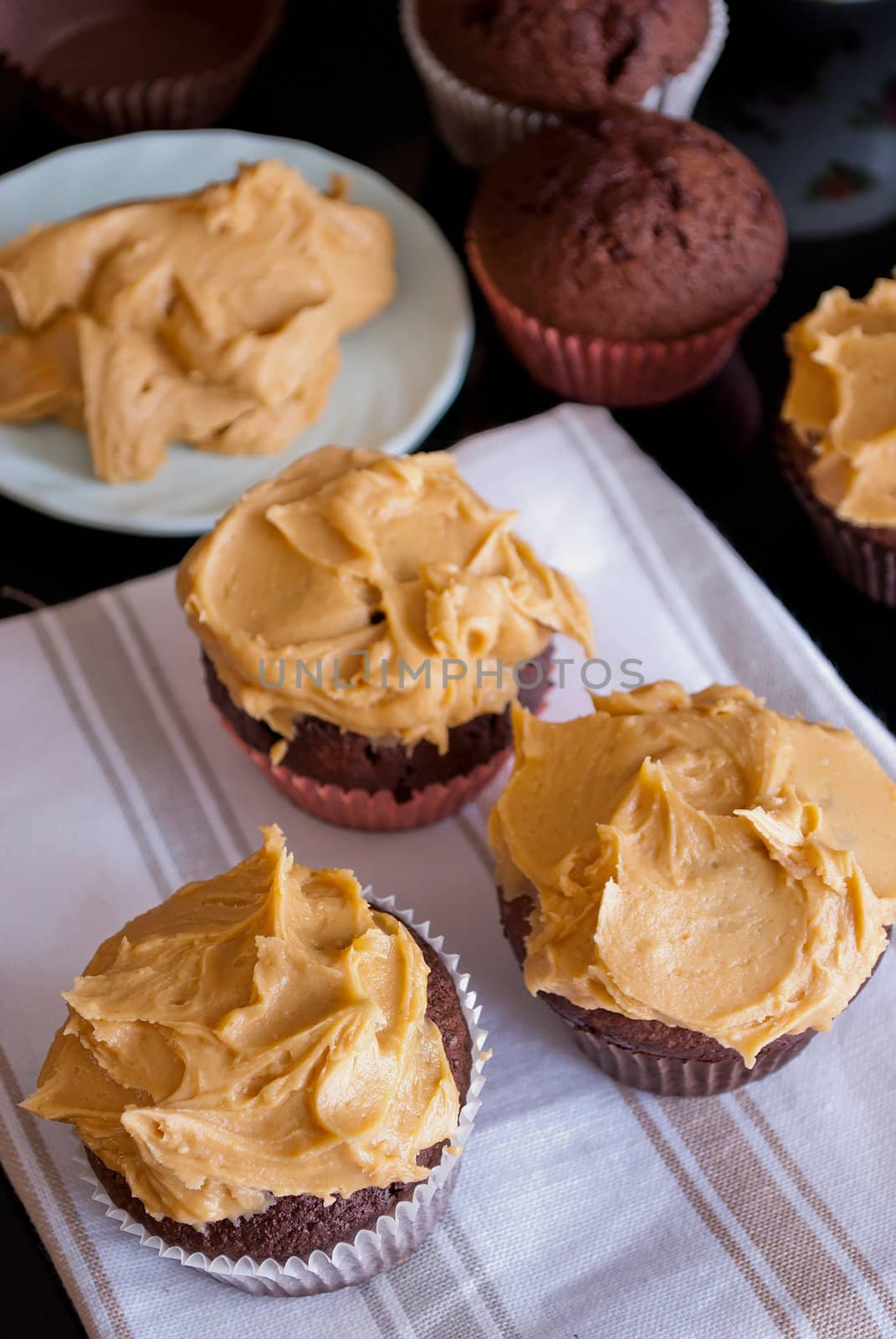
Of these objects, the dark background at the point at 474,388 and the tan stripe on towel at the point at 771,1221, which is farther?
the dark background at the point at 474,388

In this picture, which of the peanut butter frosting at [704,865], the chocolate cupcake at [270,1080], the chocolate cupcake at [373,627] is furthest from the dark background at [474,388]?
the peanut butter frosting at [704,865]

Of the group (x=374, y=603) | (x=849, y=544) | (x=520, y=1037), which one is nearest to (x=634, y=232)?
(x=849, y=544)

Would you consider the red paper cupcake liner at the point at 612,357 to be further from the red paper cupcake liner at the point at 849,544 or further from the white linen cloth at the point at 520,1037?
the red paper cupcake liner at the point at 849,544

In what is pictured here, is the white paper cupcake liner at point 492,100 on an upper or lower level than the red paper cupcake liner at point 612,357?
upper

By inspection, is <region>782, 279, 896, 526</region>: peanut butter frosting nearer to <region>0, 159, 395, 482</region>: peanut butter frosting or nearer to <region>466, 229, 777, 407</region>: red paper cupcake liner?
<region>466, 229, 777, 407</region>: red paper cupcake liner

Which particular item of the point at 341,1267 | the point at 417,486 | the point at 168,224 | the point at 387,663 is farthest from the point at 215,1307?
the point at 168,224

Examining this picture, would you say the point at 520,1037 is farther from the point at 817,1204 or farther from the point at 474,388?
the point at 474,388
